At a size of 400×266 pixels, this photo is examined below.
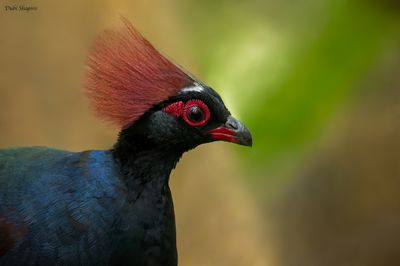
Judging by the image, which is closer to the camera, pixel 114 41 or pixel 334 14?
pixel 114 41

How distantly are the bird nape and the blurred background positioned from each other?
0.48 metres

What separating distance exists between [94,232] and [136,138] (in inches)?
7.3

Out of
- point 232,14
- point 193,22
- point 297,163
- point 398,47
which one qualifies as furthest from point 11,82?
point 398,47

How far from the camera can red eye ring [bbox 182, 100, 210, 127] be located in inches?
38.2

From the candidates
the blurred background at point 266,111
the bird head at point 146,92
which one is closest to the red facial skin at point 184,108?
the bird head at point 146,92

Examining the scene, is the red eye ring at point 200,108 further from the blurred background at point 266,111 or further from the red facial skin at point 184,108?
the blurred background at point 266,111

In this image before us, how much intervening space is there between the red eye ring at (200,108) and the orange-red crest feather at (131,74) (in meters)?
0.04

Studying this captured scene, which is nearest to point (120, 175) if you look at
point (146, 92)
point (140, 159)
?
point (140, 159)

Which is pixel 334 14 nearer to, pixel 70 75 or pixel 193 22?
pixel 193 22

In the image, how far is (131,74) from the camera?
971mm

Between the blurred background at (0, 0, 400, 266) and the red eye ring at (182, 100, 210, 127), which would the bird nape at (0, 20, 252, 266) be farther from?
the blurred background at (0, 0, 400, 266)

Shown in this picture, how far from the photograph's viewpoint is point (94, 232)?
3.12 feet

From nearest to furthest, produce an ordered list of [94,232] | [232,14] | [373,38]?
1. [94,232]
2. [373,38]
3. [232,14]

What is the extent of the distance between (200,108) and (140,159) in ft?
0.49
